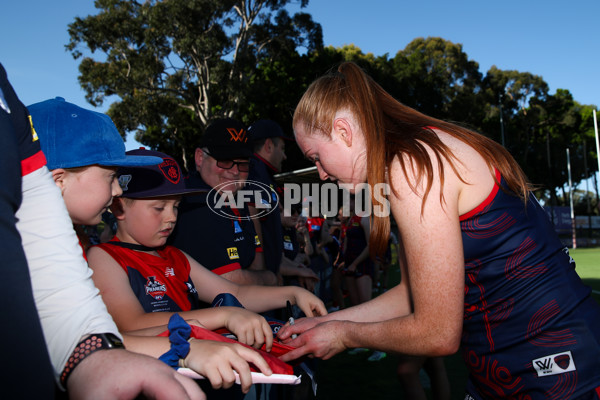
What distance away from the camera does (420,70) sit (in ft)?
121

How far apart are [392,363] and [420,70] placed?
34.8m

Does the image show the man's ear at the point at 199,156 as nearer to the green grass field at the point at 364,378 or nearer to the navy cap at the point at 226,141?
the navy cap at the point at 226,141

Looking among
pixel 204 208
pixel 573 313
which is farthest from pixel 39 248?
pixel 204 208

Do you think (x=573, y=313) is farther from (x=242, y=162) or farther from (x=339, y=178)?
(x=242, y=162)

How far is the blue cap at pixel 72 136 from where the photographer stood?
55.9 inches

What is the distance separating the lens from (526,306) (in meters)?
1.61

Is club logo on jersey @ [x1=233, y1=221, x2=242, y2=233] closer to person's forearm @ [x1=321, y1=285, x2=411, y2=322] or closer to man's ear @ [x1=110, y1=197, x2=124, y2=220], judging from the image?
man's ear @ [x1=110, y1=197, x2=124, y2=220]

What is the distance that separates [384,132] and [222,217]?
5.99 ft

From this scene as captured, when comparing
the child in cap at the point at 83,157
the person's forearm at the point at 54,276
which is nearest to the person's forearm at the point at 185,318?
the child in cap at the point at 83,157

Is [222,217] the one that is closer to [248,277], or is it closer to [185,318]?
[248,277]

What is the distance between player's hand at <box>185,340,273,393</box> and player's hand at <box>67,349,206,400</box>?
22cm

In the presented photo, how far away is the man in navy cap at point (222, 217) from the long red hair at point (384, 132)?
1.38m

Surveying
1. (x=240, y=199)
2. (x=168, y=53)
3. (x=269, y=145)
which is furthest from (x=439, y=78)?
(x=240, y=199)

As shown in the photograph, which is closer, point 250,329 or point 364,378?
point 250,329
